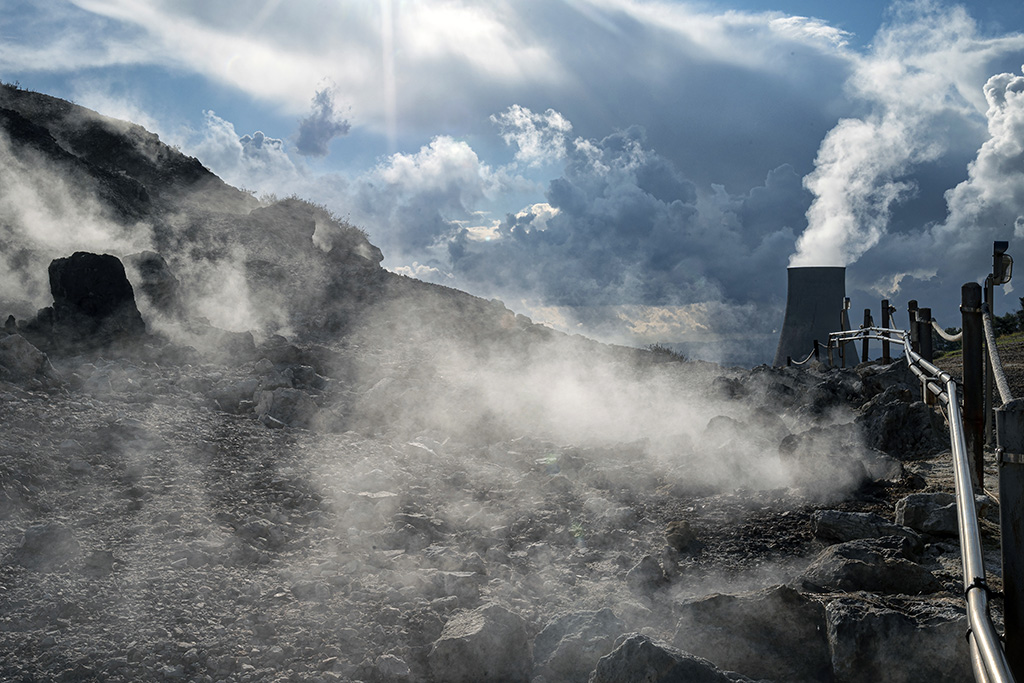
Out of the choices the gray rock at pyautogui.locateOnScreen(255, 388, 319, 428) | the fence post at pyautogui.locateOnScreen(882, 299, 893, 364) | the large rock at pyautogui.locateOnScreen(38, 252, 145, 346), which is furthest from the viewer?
the fence post at pyautogui.locateOnScreen(882, 299, 893, 364)

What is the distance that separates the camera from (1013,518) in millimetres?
2076

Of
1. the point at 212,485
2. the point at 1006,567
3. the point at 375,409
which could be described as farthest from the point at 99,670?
the point at 375,409

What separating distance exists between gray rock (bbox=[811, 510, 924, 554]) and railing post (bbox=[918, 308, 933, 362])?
9.85ft

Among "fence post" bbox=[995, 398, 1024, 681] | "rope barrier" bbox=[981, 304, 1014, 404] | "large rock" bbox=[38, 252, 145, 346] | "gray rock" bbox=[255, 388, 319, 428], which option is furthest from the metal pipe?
"large rock" bbox=[38, 252, 145, 346]

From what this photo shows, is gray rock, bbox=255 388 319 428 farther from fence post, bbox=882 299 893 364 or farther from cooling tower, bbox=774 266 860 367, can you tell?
cooling tower, bbox=774 266 860 367

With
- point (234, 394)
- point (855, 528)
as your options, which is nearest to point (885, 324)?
point (855, 528)

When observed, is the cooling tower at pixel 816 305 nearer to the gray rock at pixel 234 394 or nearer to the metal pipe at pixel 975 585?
the gray rock at pixel 234 394

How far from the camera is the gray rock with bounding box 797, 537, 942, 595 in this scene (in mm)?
3076

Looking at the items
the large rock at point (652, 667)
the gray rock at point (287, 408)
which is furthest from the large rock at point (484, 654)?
the gray rock at point (287, 408)

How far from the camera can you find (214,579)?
136 inches

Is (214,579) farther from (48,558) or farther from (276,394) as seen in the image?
(276,394)

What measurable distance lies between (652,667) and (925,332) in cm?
537

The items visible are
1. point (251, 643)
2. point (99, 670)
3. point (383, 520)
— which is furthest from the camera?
point (383, 520)

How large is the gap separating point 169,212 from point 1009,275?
16.5 meters
